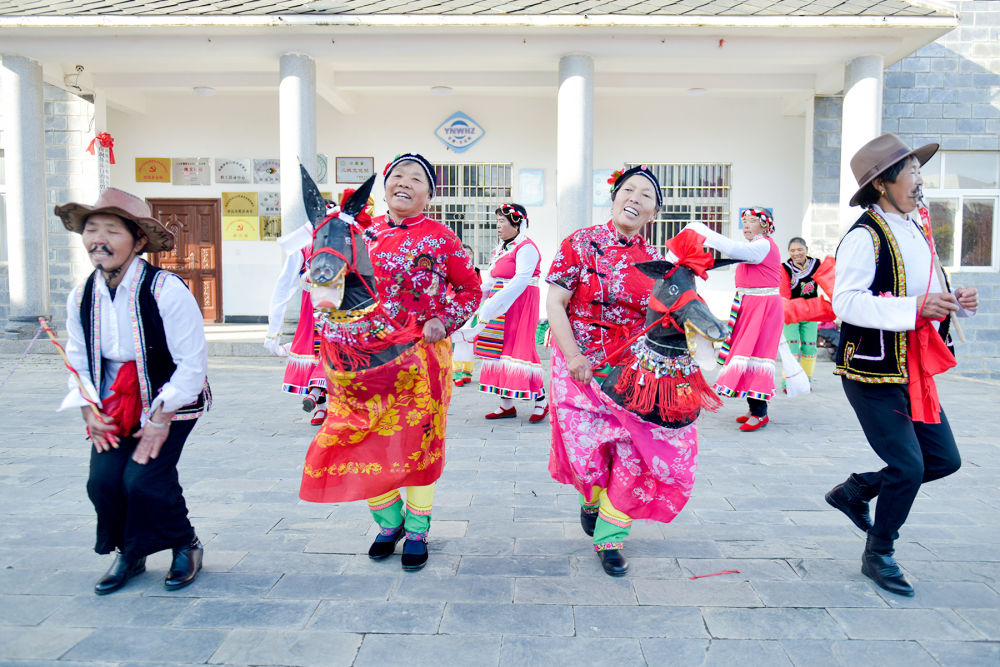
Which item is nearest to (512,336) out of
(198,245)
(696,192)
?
(696,192)

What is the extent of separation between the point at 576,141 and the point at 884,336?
699cm

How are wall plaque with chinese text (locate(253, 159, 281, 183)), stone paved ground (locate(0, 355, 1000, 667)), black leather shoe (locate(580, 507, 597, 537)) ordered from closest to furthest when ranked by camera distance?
stone paved ground (locate(0, 355, 1000, 667))
black leather shoe (locate(580, 507, 597, 537))
wall plaque with chinese text (locate(253, 159, 281, 183))

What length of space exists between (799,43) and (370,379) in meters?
8.57

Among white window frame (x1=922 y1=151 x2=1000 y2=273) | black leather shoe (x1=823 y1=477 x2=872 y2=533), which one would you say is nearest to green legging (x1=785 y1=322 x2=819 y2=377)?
black leather shoe (x1=823 y1=477 x2=872 y2=533)

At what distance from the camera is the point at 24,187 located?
32.1ft

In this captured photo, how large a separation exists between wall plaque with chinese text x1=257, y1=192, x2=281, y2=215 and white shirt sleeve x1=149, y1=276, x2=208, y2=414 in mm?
10195

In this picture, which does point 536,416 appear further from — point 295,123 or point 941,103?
point 941,103

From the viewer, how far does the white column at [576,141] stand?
940 cm

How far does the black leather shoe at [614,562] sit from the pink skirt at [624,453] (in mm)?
177

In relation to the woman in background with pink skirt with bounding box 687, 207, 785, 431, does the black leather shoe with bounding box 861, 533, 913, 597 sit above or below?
below

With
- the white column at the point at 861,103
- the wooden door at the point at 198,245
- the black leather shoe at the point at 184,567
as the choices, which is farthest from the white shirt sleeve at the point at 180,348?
the wooden door at the point at 198,245

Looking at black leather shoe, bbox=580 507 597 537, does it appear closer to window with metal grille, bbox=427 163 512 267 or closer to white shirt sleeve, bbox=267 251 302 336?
white shirt sleeve, bbox=267 251 302 336

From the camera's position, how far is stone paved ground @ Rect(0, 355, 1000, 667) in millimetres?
2463

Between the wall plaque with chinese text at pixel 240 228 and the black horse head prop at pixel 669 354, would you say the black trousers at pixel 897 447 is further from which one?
the wall plaque with chinese text at pixel 240 228
